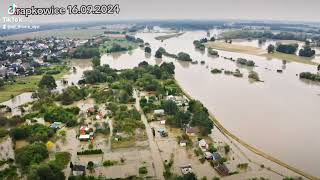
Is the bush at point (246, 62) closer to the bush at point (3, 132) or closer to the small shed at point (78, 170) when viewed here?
the bush at point (3, 132)

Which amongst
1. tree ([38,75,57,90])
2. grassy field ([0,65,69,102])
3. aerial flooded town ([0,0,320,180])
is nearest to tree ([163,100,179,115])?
aerial flooded town ([0,0,320,180])

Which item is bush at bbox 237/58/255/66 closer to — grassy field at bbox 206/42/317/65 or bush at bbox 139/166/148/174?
grassy field at bbox 206/42/317/65

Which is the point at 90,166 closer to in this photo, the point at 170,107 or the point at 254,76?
the point at 170,107

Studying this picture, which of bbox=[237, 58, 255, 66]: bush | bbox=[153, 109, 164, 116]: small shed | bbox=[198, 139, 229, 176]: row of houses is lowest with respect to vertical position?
bbox=[198, 139, 229, 176]: row of houses

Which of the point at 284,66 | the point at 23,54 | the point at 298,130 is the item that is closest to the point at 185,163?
the point at 298,130

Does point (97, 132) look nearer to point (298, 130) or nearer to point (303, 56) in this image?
point (298, 130)

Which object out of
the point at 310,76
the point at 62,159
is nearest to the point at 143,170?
the point at 62,159
